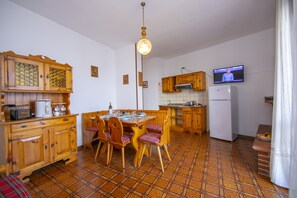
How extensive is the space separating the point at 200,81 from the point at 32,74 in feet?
12.7

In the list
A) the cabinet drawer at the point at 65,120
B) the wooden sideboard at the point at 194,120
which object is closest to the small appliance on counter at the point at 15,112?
the cabinet drawer at the point at 65,120

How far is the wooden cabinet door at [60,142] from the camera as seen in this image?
189 cm

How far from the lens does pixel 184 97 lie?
441 cm

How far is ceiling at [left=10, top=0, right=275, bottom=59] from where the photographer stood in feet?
6.30

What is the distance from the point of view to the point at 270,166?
1528 mm

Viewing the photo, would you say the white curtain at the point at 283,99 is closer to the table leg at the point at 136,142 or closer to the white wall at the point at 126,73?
the table leg at the point at 136,142

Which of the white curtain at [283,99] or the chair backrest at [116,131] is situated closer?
the white curtain at [283,99]

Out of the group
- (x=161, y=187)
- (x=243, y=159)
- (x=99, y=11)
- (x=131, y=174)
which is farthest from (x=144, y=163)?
(x=99, y=11)

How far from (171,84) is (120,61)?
1998 millimetres

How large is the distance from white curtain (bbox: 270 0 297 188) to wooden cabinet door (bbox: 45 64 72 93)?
10.5ft

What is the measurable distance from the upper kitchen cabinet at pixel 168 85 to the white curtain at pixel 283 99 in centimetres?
304

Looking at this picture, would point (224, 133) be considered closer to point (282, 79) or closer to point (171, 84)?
point (282, 79)

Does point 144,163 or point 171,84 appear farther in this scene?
point 171,84

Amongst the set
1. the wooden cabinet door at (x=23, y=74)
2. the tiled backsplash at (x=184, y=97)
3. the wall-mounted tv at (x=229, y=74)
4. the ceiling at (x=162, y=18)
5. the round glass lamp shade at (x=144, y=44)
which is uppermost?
the ceiling at (x=162, y=18)
